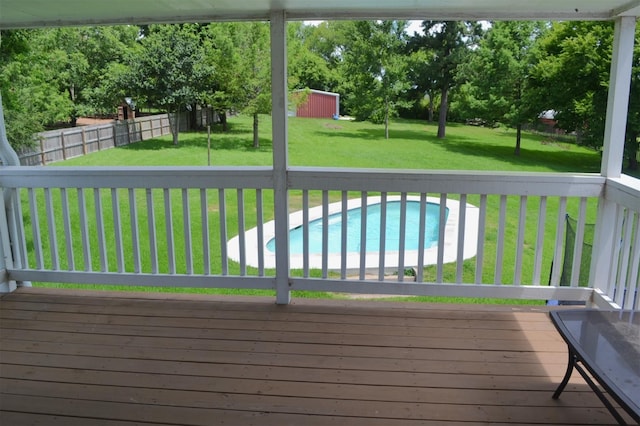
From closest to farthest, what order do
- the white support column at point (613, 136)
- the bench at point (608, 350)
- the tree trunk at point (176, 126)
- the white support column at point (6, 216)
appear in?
1. the bench at point (608, 350)
2. the white support column at point (613, 136)
3. the white support column at point (6, 216)
4. the tree trunk at point (176, 126)

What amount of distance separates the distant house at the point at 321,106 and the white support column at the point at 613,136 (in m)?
14.2

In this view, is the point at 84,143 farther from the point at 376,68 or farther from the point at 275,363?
the point at 275,363

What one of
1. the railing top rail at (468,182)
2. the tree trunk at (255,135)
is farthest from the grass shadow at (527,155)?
the railing top rail at (468,182)

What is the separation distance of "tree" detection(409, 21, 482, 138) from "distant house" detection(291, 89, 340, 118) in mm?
3611

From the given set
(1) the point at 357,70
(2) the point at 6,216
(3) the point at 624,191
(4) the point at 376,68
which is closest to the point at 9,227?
(2) the point at 6,216

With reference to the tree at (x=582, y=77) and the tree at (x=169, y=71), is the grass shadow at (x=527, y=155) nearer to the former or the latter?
A: the tree at (x=582, y=77)

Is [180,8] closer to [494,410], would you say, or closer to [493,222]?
[494,410]

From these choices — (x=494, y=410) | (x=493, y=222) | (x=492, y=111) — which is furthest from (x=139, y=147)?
(x=494, y=410)

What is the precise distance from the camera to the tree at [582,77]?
37.0 ft

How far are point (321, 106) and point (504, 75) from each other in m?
6.29

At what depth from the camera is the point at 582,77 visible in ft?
39.5

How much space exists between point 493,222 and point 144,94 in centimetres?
1126

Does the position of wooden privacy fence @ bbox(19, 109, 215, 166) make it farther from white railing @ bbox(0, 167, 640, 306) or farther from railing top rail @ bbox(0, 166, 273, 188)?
white railing @ bbox(0, 167, 640, 306)

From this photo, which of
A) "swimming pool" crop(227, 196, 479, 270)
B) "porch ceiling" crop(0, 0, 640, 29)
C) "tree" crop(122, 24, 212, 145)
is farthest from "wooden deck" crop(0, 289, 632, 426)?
"tree" crop(122, 24, 212, 145)
